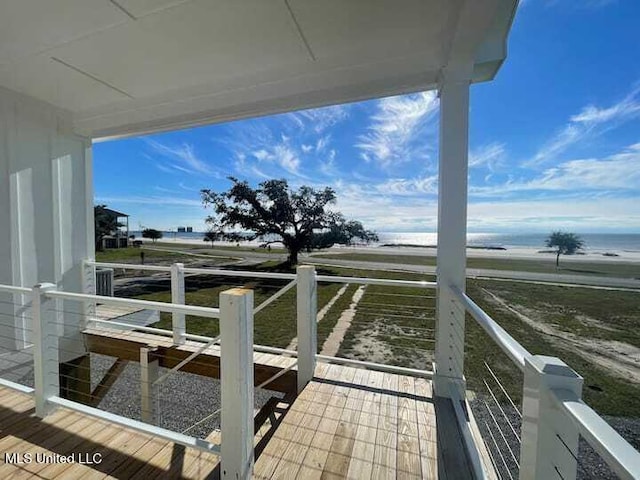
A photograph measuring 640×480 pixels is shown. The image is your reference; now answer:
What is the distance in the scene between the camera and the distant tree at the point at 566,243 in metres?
14.2

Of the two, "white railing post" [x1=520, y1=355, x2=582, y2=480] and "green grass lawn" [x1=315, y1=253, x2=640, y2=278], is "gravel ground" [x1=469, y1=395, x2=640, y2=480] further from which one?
"green grass lawn" [x1=315, y1=253, x2=640, y2=278]

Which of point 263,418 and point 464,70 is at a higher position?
point 464,70

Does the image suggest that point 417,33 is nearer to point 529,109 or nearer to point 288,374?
point 288,374

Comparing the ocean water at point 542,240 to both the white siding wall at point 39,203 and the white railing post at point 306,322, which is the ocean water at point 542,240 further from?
the white siding wall at point 39,203

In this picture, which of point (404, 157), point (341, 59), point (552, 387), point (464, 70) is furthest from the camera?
point (404, 157)

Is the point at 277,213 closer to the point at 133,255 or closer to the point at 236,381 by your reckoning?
the point at 133,255

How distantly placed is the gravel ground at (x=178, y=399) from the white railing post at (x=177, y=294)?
2226mm

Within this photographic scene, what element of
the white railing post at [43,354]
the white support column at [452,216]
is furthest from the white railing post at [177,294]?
the white support column at [452,216]

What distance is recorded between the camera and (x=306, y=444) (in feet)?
4.99

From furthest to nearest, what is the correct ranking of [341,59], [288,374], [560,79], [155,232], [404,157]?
[155,232] → [404,157] → [560,79] → [288,374] → [341,59]

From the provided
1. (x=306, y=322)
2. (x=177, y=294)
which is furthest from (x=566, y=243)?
(x=177, y=294)

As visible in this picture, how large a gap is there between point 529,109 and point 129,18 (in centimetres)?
1635

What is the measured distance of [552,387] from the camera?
62cm

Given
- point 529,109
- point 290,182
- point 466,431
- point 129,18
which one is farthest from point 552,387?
point 529,109
